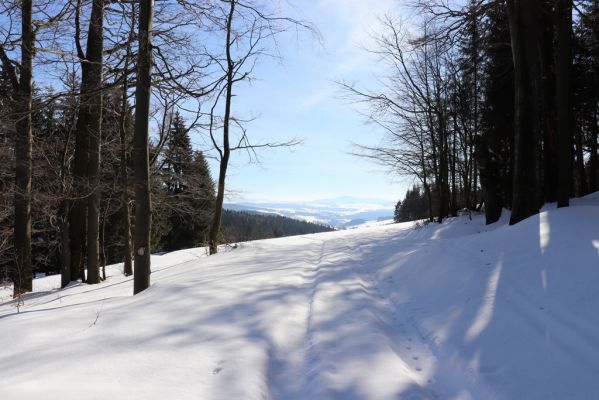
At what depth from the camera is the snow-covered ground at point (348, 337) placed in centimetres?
300

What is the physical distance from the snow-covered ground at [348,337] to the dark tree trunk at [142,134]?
1071mm

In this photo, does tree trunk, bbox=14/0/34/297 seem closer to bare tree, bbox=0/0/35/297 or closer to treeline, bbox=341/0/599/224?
bare tree, bbox=0/0/35/297

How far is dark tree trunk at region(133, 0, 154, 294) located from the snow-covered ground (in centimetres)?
107

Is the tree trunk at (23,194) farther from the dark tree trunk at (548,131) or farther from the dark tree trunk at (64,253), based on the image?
the dark tree trunk at (548,131)

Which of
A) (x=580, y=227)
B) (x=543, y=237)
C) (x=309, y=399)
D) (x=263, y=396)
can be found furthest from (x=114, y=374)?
(x=580, y=227)

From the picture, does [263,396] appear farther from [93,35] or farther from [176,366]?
[93,35]

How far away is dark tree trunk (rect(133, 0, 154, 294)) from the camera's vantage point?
669cm

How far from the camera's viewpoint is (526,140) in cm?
891

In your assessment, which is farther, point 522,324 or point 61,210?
point 61,210

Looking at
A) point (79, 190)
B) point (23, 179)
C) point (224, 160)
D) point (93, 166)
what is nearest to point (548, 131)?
point (224, 160)

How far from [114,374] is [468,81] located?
20380mm

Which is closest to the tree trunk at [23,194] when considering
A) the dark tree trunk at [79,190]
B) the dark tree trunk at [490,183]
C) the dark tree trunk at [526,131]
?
the dark tree trunk at [79,190]

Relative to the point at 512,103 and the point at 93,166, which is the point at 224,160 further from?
the point at 512,103

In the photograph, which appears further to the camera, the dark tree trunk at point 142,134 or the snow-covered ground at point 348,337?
the dark tree trunk at point 142,134
